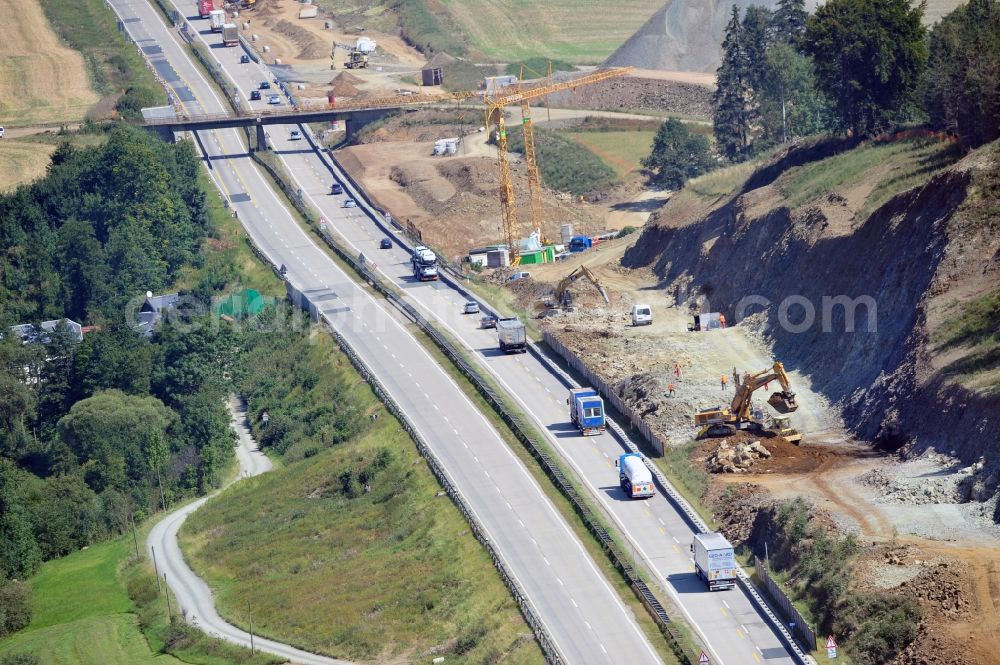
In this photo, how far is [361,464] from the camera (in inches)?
3755

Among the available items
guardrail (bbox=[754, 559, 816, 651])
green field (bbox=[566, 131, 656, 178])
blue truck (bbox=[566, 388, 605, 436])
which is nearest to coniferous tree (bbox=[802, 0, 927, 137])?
blue truck (bbox=[566, 388, 605, 436])

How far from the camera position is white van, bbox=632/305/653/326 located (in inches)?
4215

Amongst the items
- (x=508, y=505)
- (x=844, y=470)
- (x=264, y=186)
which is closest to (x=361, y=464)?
(x=508, y=505)

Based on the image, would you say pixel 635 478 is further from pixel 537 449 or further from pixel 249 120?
pixel 249 120

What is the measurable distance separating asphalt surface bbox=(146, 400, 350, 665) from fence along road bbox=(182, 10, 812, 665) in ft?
53.6

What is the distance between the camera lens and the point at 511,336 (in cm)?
10425

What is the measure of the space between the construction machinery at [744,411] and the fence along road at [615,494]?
16.3ft

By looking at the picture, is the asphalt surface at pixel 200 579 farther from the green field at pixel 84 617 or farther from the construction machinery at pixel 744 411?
the construction machinery at pixel 744 411

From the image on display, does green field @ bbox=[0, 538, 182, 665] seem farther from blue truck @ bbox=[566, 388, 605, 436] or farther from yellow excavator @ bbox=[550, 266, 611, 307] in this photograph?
yellow excavator @ bbox=[550, 266, 611, 307]

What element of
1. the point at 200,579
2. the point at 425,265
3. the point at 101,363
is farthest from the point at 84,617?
the point at 425,265

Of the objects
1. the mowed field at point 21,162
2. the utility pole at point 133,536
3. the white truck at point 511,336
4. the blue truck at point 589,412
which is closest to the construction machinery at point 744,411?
the blue truck at point 589,412

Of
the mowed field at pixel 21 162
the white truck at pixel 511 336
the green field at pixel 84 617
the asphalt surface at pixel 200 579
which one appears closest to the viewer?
the asphalt surface at pixel 200 579

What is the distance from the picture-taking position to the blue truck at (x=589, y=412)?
3428 inches

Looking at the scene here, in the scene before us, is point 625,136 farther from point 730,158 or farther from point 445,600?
point 445,600
